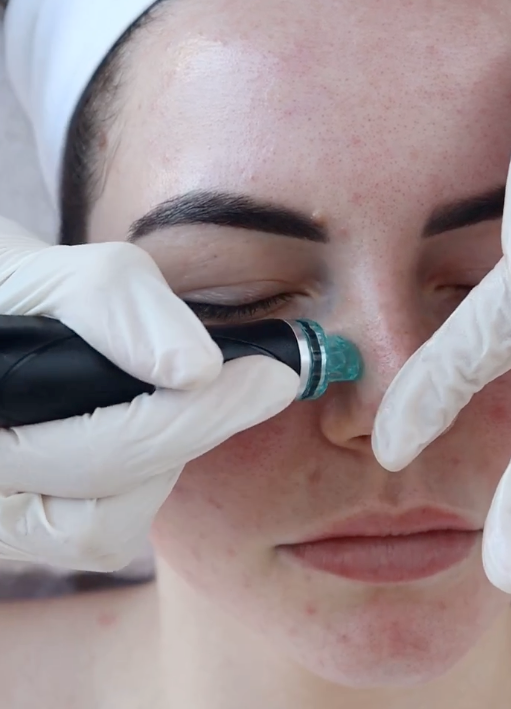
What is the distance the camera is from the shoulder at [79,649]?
1.45m

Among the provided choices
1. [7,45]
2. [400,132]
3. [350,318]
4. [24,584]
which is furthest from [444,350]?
[24,584]

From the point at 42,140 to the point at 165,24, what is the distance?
34 cm

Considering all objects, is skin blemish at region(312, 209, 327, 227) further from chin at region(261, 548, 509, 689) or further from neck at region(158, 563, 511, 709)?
neck at region(158, 563, 511, 709)

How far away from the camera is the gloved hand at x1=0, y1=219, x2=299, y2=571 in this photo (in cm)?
69

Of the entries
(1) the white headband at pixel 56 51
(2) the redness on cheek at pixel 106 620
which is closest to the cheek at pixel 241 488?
(1) the white headband at pixel 56 51

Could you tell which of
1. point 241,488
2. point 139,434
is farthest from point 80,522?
point 241,488

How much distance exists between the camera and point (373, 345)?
2.67ft

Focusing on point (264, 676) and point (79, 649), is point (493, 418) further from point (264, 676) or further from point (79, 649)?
point (79, 649)

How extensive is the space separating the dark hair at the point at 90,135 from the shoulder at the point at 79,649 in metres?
0.81

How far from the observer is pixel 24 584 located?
1703 mm

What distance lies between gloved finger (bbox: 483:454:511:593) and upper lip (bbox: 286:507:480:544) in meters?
0.19

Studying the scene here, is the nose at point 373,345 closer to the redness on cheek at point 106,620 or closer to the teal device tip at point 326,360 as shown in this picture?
the teal device tip at point 326,360

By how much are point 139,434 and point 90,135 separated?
516 millimetres

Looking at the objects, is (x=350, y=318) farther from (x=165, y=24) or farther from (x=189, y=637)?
(x=189, y=637)
